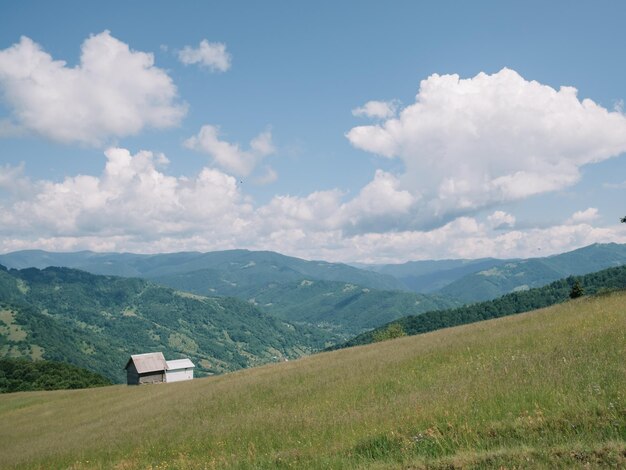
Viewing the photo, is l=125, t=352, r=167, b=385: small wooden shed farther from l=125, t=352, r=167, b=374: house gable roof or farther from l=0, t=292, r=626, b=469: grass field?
l=0, t=292, r=626, b=469: grass field

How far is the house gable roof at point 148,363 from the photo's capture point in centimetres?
8419

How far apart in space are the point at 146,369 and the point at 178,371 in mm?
7145

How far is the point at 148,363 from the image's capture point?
85.8 m

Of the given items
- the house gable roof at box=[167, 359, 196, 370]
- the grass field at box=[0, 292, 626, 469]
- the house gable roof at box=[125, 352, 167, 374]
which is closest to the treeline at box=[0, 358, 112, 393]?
the house gable roof at box=[167, 359, 196, 370]

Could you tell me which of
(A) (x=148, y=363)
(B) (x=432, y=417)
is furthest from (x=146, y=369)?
(B) (x=432, y=417)

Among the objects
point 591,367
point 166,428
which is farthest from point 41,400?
point 591,367

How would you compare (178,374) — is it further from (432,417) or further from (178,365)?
(432,417)

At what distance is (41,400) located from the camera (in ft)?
196

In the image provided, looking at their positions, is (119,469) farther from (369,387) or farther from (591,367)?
(591,367)

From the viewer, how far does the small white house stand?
87.7 meters

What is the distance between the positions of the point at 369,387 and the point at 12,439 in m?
30.7

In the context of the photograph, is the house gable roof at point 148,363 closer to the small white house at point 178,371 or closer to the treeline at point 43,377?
the small white house at point 178,371

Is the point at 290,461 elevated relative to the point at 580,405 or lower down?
lower down

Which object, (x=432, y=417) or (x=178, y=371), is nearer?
(x=432, y=417)
